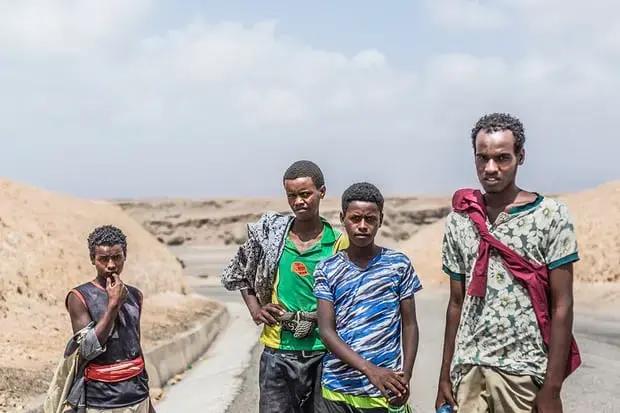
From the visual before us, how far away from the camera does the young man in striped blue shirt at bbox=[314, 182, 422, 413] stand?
154 inches

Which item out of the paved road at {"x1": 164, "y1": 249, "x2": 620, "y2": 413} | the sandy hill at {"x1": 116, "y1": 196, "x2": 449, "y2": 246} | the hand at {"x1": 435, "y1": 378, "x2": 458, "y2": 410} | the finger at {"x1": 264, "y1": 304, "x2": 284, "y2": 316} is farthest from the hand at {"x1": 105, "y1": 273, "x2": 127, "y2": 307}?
the sandy hill at {"x1": 116, "y1": 196, "x2": 449, "y2": 246}

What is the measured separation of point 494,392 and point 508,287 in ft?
1.53

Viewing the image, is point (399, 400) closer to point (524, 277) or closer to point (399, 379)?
point (399, 379)

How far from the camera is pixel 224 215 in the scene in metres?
79.6

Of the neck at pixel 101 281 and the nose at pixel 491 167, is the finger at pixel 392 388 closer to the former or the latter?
the nose at pixel 491 167

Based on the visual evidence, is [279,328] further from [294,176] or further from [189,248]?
[189,248]

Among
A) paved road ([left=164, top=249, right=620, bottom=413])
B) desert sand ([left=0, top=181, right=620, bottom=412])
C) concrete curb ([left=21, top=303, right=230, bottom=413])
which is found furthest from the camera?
desert sand ([left=0, top=181, right=620, bottom=412])

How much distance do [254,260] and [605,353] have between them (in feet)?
33.8

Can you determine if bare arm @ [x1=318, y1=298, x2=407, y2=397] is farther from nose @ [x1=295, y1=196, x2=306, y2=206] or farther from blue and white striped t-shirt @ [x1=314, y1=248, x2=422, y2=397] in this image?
nose @ [x1=295, y1=196, x2=306, y2=206]

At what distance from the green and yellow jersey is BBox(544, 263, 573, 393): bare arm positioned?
1.35m

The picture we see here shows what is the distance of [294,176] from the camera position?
15.0 feet

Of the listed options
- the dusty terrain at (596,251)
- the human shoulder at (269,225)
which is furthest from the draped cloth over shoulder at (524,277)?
the dusty terrain at (596,251)

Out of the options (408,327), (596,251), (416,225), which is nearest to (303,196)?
(408,327)

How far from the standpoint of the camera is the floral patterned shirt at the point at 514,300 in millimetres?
3480
